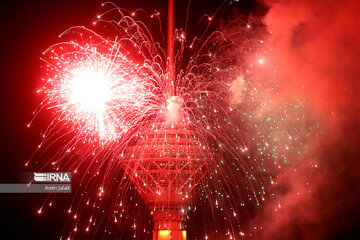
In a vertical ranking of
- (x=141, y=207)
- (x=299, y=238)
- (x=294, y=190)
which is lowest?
(x=299, y=238)

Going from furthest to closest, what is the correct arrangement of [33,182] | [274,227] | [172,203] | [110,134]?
[274,227] → [172,203] → [33,182] → [110,134]

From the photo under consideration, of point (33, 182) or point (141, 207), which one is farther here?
point (141, 207)

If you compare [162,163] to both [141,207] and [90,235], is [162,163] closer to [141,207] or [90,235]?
[141,207]

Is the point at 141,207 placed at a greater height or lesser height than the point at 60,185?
greater

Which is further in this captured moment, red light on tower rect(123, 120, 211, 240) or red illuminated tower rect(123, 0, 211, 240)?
red light on tower rect(123, 120, 211, 240)

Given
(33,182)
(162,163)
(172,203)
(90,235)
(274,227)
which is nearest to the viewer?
(33,182)

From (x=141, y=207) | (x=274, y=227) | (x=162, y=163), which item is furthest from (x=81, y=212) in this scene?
(x=274, y=227)

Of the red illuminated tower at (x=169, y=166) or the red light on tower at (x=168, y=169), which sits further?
the red light on tower at (x=168, y=169)
